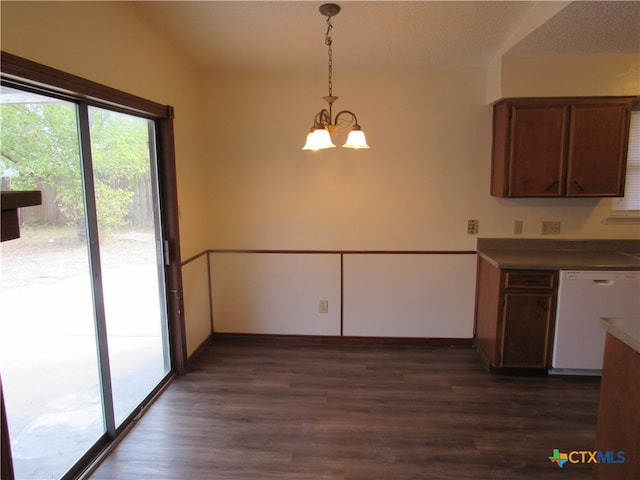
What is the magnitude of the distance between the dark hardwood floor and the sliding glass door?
0.99 feet

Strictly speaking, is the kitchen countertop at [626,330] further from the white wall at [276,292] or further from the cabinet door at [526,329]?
the white wall at [276,292]

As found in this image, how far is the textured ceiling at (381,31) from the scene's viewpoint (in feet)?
7.43

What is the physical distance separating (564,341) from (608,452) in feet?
4.64

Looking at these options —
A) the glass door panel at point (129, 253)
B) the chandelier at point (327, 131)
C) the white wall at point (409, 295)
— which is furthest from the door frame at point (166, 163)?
the white wall at point (409, 295)

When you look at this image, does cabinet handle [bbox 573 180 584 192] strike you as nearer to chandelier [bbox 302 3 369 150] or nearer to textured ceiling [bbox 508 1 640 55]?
textured ceiling [bbox 508 1 640 55]

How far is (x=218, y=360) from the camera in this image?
331 centimetres

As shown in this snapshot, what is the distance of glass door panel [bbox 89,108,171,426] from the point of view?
2.22 m

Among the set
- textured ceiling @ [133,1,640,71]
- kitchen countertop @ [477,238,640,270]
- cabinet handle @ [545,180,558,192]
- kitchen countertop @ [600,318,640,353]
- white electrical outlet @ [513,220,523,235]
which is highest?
textured ceiling @ [133,1,640,71]

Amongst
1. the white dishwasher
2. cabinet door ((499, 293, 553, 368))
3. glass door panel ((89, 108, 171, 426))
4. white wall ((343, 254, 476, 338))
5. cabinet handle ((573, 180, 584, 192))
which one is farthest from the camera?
white wall ((343, 254, 476, 338))

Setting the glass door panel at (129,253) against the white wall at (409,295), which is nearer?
the glass door panel at (129,253)

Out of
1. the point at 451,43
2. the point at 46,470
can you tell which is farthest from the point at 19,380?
the point at 451,43

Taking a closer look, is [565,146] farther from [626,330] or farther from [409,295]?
[626,330]

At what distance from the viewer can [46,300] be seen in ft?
5.97

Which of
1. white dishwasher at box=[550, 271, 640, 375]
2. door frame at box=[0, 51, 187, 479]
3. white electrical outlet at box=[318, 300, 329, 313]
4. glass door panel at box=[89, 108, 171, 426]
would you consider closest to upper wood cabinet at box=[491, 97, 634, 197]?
white dishwasher at box=[550, 271, 640, 375]
